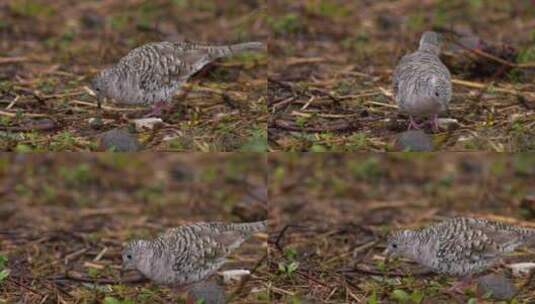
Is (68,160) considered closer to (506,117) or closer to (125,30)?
(125,30)

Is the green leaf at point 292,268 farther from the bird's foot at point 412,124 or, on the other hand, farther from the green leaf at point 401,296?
the bird's foot at point 412,124

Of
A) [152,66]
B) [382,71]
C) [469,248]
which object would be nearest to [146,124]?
[152,66]

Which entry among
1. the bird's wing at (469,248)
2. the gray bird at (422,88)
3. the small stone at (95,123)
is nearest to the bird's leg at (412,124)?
the gray bird at (422,88)

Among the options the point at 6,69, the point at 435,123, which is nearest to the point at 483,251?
the point at 435,123

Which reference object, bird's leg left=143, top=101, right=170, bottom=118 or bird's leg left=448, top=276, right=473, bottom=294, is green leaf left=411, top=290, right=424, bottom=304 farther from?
bird's leg left=143, top=101, right=170, bottom=118

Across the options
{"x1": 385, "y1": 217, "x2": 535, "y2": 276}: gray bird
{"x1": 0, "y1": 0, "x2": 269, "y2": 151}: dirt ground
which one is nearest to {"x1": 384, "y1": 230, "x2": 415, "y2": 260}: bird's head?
{"x1": 385, "y1": 217, "x2": 535, "y2": 276}: gray bird

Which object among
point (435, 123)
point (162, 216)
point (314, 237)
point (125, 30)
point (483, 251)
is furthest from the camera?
point (125, 30)
